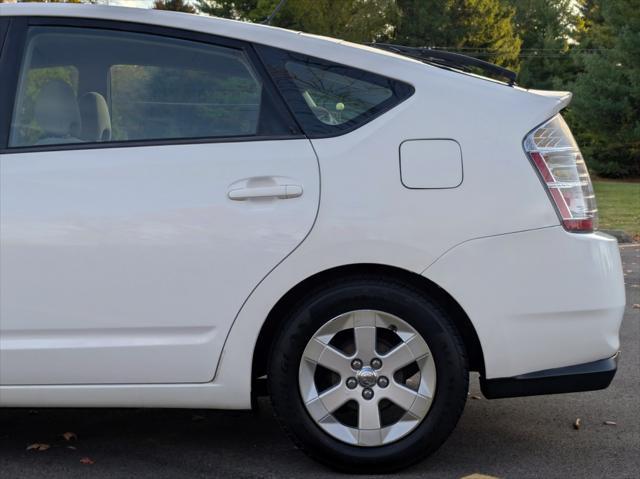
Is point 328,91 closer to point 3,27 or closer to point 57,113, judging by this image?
point 57,113

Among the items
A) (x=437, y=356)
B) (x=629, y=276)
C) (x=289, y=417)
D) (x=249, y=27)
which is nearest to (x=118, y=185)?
(x=249, y=27)

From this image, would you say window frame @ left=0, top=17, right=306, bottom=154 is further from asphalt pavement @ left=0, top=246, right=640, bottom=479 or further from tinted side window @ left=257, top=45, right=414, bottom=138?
asphalt pavement @ left=0, top=246, right=640, bottom=479

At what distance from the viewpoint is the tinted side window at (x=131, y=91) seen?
3.81 meters

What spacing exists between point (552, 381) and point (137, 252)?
5.20 feet

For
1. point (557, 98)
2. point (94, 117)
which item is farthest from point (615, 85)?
point (94, 117)

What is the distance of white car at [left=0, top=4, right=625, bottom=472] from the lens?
365 cm

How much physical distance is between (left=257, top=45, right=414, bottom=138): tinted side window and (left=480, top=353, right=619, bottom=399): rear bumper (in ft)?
3.59

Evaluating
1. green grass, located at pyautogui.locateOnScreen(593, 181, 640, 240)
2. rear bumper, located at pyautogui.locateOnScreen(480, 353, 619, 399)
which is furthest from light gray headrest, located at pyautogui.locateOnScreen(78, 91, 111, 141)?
green grass, located at pyautogui.locateOnScreen(593, 181, 640, 240)

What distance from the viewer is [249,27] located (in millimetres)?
3893

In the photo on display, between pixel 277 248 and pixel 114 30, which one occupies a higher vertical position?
pixel 114 30

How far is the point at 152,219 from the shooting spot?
3652mm

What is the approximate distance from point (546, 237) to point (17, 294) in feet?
6.34

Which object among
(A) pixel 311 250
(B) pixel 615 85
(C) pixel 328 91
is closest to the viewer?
(A) pixel 311 250

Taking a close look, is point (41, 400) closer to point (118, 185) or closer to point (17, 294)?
point (17, 294)
